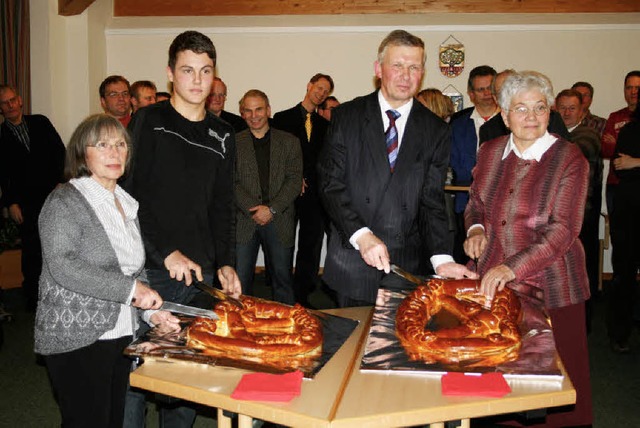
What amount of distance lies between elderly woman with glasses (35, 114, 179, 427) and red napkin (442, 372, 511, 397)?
0.85 metres

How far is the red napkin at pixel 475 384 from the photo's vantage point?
5.52ft

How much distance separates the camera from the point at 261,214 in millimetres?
4801

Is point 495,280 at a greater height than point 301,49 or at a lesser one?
lesser

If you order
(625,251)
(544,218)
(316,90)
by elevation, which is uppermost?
(316,90)

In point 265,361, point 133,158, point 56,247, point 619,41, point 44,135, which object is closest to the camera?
point 265,361

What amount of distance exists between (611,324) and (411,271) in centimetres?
262

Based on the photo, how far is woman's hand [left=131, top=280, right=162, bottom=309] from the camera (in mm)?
2123

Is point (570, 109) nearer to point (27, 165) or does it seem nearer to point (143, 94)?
point (143, 94)

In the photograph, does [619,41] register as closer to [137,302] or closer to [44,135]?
[44,135]

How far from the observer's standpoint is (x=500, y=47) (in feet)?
21.9

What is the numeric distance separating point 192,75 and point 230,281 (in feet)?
2.45

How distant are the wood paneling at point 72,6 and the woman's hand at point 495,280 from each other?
209 inches

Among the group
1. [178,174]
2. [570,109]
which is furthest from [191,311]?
[570,109]

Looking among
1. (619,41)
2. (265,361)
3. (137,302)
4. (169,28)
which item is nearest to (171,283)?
(137,302)
